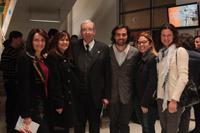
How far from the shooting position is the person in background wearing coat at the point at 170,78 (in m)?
3.22

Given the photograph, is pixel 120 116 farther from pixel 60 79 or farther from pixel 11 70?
pixel 11 70

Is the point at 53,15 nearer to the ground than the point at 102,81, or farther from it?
farther from it

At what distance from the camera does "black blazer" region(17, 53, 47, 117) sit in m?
3.04

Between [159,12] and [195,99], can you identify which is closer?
[195,99]

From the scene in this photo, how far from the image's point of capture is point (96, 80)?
3707 millimetres

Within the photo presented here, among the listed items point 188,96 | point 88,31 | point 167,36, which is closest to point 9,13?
point 88,31

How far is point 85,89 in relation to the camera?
3693mm

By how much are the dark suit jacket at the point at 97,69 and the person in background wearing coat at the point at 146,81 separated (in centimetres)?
37

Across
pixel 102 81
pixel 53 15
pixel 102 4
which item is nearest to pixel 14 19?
pixel 53 15

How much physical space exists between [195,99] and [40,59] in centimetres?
167

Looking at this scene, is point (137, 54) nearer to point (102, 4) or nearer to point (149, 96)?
point (149, 96)

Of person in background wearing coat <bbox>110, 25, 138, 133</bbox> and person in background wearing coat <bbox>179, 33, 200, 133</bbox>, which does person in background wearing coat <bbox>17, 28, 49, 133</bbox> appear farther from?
person in background wearing coat <bbox>179, 33, 200, 133</bbox>

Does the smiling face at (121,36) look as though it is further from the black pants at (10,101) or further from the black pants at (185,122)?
the black pants at (10,101)

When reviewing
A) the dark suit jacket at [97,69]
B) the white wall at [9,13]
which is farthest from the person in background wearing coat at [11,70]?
the white wall at [9,13]
